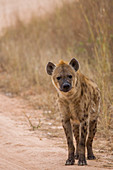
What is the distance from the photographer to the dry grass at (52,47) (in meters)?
6.59

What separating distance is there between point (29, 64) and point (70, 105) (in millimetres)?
4840

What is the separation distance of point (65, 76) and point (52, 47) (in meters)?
5.65

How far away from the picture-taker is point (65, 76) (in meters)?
3.94

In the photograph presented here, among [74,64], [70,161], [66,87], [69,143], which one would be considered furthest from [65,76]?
[70,161]

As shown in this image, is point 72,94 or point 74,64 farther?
point 74,64

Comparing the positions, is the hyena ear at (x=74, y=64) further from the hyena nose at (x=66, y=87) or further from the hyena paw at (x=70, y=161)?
the hyena paw at (x=70, y=161)

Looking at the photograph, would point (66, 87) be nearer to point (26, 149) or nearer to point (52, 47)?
point (26, 149)

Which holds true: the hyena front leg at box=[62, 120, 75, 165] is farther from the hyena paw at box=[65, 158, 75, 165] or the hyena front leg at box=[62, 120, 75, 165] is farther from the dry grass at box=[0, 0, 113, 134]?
the dry grass at box=[0, 0, 113, 134]

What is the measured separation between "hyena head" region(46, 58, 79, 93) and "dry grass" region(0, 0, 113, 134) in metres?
1.32

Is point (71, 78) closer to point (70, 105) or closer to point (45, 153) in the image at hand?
point (70, 105)

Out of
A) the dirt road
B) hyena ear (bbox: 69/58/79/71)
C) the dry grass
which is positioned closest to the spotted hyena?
hyena ear (bbox: 69/58/79/71)

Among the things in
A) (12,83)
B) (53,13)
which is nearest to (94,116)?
(12,83)

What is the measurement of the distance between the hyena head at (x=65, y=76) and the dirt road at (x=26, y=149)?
0.76m

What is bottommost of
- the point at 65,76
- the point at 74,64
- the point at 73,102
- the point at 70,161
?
the point at 70,161
